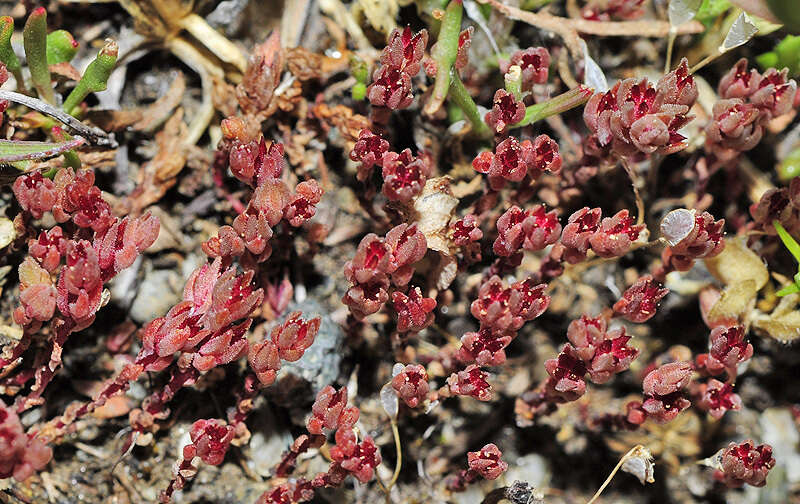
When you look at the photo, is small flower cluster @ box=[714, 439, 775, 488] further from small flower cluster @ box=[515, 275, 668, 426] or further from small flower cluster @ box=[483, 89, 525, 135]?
A: small flower cluster @ box=[483, 89, 525, 135]

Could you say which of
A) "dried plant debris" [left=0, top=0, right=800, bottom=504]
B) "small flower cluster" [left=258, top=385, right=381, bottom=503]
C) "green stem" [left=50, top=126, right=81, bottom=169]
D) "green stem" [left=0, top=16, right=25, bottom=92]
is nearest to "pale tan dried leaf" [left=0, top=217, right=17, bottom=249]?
"dried plant debris" [left=0, top=0, right=800, bottom=504]

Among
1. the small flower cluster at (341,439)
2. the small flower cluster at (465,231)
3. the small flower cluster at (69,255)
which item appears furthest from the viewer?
the small flower cluster at (465,231)

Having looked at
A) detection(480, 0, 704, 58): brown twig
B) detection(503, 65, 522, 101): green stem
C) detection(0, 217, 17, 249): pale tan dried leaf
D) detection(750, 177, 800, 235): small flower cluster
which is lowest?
detection(750, 177, 800, 235): small flower cluster

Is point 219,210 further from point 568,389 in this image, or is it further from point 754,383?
point 754,383

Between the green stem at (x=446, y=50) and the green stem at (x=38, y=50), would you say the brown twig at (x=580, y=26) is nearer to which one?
the green stem at (x=446, y=50)

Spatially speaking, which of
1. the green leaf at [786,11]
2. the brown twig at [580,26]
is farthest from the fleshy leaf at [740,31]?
the brown twig at [580,26]

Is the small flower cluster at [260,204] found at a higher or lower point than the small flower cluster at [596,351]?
higher

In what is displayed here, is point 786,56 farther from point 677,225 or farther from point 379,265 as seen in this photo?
point 379,265

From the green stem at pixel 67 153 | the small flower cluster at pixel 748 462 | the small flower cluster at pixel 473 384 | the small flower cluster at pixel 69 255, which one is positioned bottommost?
the small flower cluster at pixel 748 462
